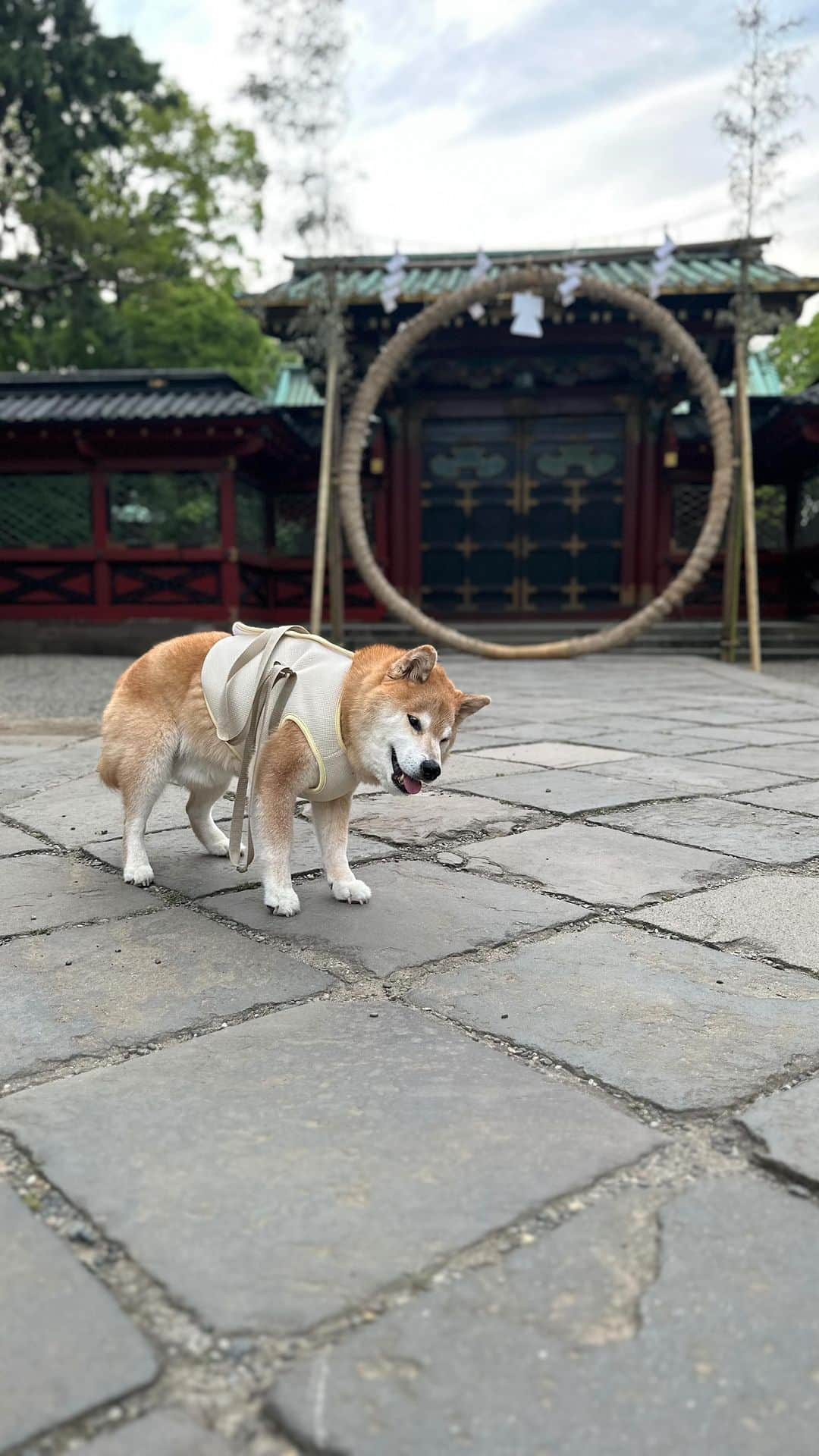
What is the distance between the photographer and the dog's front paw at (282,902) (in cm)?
231

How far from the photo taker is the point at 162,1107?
1.42 meters

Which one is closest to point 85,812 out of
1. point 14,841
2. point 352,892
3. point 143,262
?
point 14,841

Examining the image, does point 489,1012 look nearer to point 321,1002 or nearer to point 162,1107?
point 321,1002

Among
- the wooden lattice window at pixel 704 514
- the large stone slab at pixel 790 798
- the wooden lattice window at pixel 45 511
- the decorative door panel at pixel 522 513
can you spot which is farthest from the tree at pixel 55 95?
the large stone slab at pixel 790 798

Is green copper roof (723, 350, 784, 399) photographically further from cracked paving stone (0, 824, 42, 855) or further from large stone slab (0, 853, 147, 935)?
large stone slab (0, 853, 147, 935)

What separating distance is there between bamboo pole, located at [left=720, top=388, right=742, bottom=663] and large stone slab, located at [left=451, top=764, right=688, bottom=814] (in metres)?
5.94

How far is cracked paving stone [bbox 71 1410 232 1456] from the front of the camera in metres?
0.86

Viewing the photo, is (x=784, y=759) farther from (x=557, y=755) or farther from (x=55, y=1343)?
(x=55, y=1343)

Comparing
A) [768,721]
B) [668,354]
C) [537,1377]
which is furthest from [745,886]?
[668,354]

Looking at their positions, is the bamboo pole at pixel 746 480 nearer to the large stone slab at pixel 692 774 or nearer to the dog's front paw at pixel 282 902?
the large stone slab at pixel 692 774

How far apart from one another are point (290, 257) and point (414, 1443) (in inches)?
471

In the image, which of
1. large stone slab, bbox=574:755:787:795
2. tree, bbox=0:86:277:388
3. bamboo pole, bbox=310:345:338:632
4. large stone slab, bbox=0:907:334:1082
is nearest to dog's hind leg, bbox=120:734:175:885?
large stone slab, bbox=0:907:334:1082

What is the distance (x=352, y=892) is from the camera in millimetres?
2408

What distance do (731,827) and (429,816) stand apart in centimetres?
99
